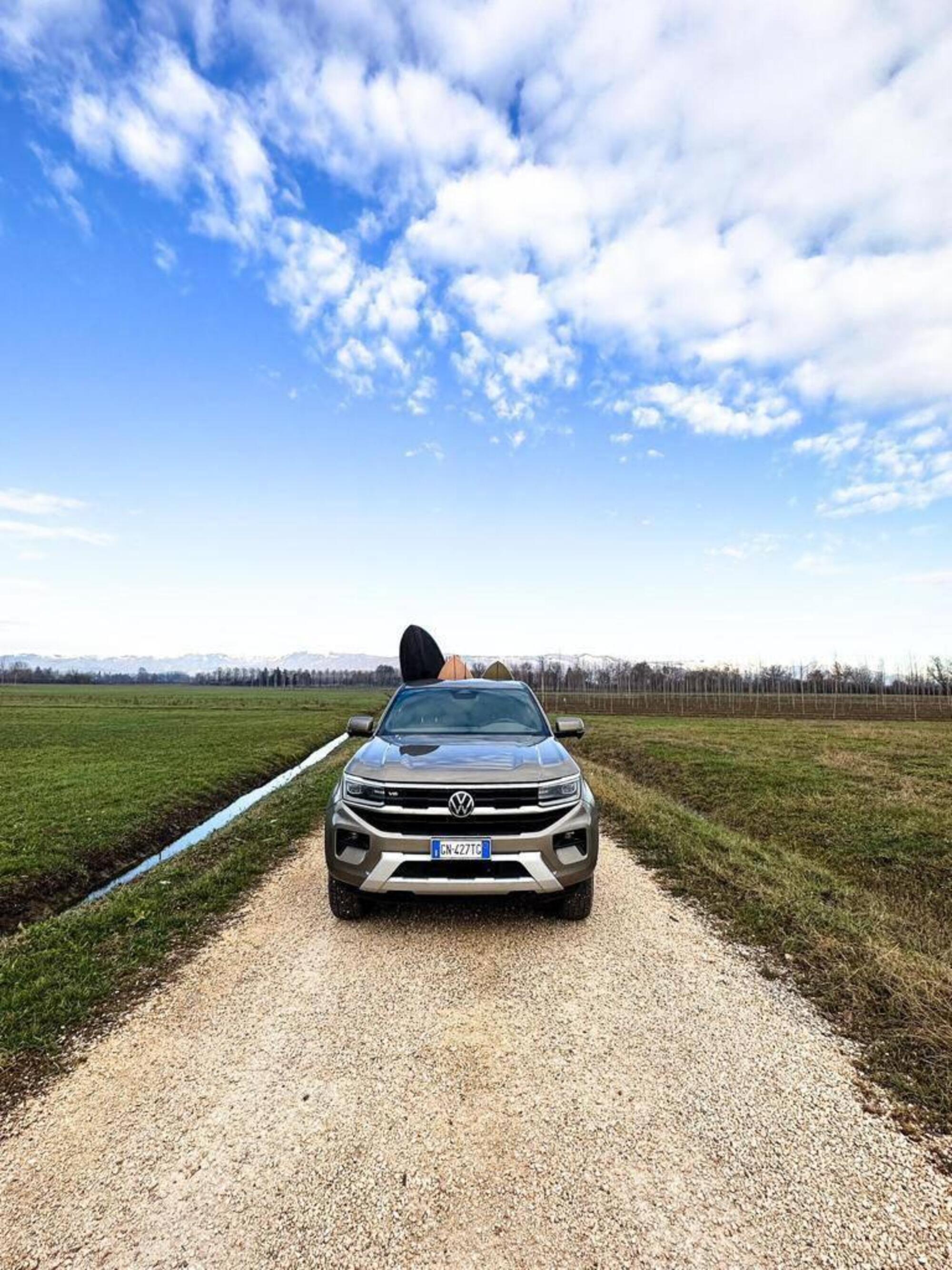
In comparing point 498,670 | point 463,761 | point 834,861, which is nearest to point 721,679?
point 498,670

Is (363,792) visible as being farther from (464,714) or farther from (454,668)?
(454,668)

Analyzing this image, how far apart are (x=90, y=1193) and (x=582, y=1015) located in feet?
7.83

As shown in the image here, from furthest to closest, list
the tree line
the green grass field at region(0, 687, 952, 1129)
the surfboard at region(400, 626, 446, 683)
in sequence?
the tree line → the surfboard at region(400, 626, 446, 683) → the green grass field at region(0, 687, 952, 1129)

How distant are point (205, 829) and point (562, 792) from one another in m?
8.53

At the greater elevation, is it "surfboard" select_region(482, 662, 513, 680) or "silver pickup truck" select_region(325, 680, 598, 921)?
"surfboard" select_region(482, 662, 513, 680)

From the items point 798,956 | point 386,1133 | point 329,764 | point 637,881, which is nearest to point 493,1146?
point 386,1133

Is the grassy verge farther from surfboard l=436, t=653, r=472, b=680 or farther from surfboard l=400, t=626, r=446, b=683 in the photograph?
surfboard l=436, t=653, r=472, b=680

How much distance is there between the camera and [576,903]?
187 inches

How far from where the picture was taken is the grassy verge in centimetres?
341

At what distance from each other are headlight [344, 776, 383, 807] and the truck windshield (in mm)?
1064

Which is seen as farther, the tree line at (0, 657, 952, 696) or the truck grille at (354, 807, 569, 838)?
the tree line at (0, 657, 952, 696)

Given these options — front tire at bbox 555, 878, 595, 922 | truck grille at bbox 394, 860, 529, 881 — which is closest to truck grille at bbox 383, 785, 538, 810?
truck grille at bbox 394, 860, 529, 881

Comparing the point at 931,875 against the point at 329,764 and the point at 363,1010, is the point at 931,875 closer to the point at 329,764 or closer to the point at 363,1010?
the point at 363,1010

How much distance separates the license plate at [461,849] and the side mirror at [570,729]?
2.01 m
